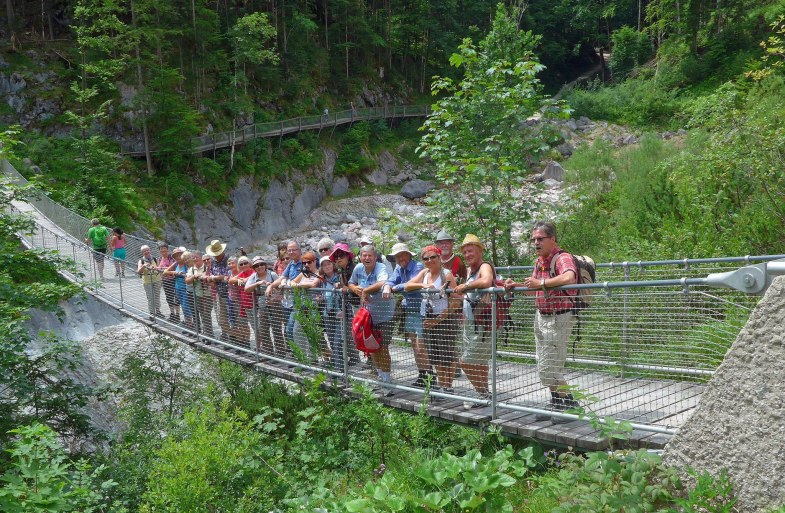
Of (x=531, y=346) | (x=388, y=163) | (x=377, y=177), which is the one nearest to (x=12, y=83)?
(x=377, y=177)

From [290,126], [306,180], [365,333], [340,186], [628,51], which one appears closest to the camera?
[365,333]

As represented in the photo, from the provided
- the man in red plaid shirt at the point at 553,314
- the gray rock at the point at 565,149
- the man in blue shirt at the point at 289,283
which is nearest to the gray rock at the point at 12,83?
the man in blue shirt at the point at 289,283

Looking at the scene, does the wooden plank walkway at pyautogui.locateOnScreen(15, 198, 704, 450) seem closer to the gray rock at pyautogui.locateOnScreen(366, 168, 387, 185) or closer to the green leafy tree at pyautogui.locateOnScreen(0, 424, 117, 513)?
the green leafy tree at pyautogui.locateOnScreen(0, 424, 117, 513)

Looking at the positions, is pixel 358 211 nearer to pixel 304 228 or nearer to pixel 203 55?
Answer: pixel 304 228

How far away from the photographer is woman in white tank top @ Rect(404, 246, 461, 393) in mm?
5064

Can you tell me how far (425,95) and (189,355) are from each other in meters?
31.9

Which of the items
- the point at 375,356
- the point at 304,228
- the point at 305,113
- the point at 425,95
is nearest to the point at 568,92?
the point at 425,95

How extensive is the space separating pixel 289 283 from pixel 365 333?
1533 millimetres

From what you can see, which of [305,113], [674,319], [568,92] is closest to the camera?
[674,319]

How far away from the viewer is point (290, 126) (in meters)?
31.2

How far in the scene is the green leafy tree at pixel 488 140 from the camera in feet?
27.8

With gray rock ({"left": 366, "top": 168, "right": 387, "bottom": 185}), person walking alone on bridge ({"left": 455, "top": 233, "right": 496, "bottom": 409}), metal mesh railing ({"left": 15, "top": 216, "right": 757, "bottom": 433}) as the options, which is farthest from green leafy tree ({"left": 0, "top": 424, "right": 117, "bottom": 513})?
gray rock ({"left": 366, "top": 168, "right": 387, "bottom": 185})

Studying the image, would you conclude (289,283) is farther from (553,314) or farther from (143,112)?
(143,112)

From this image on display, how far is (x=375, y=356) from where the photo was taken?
585 cm
